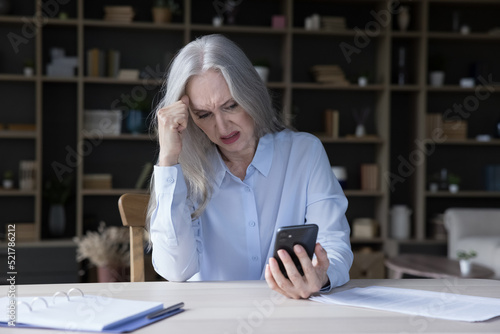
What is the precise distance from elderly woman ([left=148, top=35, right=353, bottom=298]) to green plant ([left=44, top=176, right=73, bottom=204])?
9.73 ft

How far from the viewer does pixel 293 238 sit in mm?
1181

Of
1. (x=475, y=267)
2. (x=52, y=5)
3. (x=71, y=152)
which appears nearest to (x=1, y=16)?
(x=52, y=5)

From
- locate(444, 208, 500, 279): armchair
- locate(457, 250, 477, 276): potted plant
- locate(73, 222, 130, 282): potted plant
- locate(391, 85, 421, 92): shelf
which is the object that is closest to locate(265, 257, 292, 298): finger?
locate(457, 250, 477, 276): potted plant

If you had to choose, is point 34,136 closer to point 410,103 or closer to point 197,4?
point 197,4

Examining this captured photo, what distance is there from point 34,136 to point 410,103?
2923 mm

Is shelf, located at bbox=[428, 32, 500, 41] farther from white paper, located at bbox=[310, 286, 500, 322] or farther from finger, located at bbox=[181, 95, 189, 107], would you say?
white paper, located at bbox=[310, 286, 500, 322]

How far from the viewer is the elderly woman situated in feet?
5.14

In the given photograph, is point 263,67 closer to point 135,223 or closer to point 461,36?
point 461,36

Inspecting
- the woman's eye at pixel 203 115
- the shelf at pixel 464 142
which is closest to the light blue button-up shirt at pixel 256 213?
the woman's eye at pixel 203 115

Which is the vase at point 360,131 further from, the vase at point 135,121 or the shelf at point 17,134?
the shelf at point 17,134

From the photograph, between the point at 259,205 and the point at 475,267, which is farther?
the point at 475,267

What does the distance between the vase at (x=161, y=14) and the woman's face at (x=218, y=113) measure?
120 inches

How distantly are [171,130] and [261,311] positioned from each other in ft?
2.07

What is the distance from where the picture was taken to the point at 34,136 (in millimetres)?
4445
